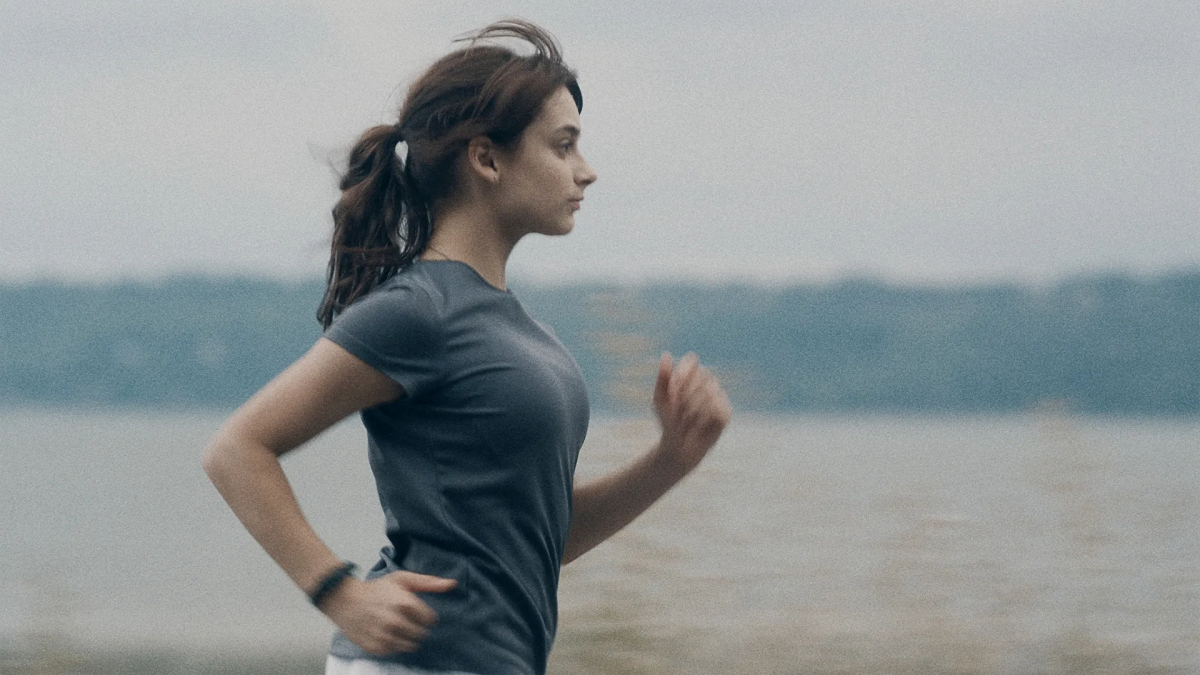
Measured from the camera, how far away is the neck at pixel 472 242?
5.41 ft

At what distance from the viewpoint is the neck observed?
5.41ft

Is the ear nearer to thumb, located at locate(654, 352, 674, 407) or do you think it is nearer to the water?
thumb, located at locate(654, 352, 674, 407)

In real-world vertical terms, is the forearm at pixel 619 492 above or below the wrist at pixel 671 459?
below

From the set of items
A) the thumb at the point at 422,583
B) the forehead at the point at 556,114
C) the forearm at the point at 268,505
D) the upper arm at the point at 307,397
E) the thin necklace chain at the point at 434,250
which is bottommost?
the thumb at the point at 422,583

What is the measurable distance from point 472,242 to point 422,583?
376 millimetres

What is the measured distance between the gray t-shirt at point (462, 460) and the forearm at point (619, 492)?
261mm

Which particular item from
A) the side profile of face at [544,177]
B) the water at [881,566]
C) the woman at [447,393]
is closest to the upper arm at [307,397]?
the woman at [447,393]

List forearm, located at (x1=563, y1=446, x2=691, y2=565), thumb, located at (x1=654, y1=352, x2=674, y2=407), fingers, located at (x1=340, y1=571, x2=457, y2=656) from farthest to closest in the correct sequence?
forearm, located at (x1=563, y1=446, x2=691, y2=565) → thumb, located at (x1=654, y1=352, x2=674, y2=407) → fingers, located at (x1=340, y1=571, x2=457, y2=656)

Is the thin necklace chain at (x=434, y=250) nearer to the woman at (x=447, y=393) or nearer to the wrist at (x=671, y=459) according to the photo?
the woman at (x=447, y=393)

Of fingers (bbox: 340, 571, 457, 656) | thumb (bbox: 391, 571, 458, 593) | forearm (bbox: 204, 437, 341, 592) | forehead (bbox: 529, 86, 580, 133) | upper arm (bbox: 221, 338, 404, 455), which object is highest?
forehead (bbox: 529, 86, 580, 133)

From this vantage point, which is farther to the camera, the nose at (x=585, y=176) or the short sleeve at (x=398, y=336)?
the nose at (x=585, y=176)

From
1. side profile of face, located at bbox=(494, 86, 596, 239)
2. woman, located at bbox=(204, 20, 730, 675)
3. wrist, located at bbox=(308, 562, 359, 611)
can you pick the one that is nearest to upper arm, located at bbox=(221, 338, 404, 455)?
woman, located at bbox=(204, 20, 730, 675)

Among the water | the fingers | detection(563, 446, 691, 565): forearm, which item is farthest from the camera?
the water

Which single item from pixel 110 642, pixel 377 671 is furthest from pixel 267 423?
pixel 110 642
